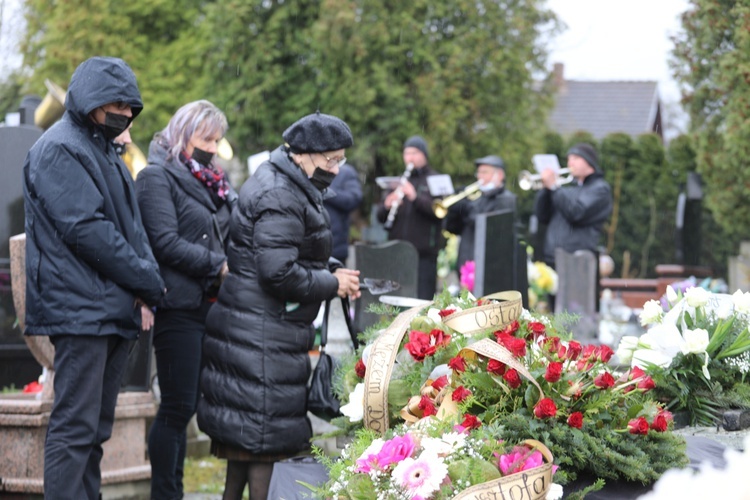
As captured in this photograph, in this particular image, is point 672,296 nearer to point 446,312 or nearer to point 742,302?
point 742,302

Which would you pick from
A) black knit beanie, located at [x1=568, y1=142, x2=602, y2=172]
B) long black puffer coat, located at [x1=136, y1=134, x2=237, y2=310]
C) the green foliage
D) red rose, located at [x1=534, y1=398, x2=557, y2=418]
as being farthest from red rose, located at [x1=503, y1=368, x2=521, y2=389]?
black knit beanie, located at [x1=568, y1=142, x2=602, y2=172]

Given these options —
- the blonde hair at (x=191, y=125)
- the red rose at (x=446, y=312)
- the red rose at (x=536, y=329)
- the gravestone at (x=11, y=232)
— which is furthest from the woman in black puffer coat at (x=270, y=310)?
the gravestone at (x=11, y=232)

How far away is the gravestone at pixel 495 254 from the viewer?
290 inches

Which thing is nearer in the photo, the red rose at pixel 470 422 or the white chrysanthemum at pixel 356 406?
the red rose at pixel 470 422

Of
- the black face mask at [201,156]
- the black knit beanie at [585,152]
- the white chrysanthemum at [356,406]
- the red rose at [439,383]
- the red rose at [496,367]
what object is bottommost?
the white chrysanthemum at [356,406]

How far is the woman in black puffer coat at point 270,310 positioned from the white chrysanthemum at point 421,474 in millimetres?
1842

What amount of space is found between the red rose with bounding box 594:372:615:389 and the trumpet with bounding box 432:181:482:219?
6.62 meters

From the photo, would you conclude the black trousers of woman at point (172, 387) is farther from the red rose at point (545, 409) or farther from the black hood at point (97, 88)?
the red rose at point (545, 409)

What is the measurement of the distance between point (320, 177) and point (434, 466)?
216cm

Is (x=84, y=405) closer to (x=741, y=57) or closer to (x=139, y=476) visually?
(x=139, y=476)

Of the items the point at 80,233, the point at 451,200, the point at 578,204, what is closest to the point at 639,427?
the point at 80,233

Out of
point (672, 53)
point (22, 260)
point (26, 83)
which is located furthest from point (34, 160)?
point (26, 83)

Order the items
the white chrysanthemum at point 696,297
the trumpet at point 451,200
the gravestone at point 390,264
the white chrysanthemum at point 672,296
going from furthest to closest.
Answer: the trumpet at point 451,200, the gravestone at point 390,264, the white chrysanthemum at point 672,296, the white chrysanthemum at point 696,297

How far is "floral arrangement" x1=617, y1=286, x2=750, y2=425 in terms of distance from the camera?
3451 millimetres
